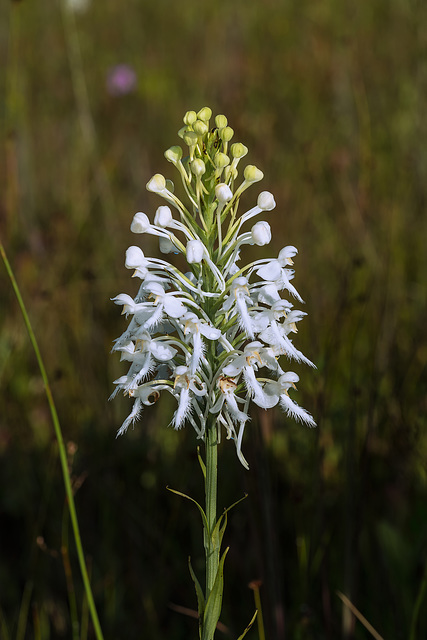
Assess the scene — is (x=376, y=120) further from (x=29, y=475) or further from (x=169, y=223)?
(x=169, y=223)

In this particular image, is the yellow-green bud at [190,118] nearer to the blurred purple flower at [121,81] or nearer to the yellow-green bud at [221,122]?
the yellow-green bud at [221,122]

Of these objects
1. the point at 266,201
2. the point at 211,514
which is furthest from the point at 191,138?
the point at 211,514

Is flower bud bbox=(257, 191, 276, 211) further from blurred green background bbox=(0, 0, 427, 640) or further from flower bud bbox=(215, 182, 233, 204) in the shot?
blurred green background bbox=(0, 0, 427, 640)

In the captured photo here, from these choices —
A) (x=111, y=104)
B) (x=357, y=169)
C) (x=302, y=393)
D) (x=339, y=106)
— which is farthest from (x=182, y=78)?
(x=302, y=393)

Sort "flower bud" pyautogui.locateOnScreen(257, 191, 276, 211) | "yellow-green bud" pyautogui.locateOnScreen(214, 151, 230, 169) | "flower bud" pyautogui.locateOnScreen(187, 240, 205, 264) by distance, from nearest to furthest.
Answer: "flower bud" pyautogui.locateOnScreen(187, 240, 205, 264) → "yellow-green bud" pyautogui.locateOnScreen(214, 151, 230, 169) → "flower bud" pyautogui.locateOnScreen(257, 191, 276, 211)

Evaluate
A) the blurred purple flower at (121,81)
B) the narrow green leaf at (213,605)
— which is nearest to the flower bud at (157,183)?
the narrow green leaf at (213,605)

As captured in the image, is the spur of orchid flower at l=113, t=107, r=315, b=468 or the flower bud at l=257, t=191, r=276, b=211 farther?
the flower bud at l=257, t=191, r=276, b=211

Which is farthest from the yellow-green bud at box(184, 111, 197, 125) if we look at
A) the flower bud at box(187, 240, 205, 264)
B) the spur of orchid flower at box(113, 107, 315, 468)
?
the flower bud at box(187, 240, 205, 264)
